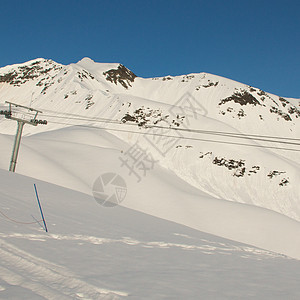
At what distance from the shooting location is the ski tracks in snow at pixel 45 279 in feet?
11.7

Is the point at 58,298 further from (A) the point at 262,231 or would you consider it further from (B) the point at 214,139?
(B) the point at 214,139

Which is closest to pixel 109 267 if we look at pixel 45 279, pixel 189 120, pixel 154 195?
pixel 45 279

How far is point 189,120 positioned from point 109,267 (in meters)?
59.6

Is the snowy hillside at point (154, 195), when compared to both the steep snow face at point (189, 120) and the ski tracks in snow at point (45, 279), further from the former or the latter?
the steep snow face at point (189, 120)

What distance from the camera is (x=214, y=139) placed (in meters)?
57.7

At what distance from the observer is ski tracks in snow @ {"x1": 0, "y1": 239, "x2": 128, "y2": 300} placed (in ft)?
11.7

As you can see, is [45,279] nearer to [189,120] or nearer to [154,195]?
[154,195]

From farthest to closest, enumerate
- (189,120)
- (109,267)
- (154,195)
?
(189,120)
(154,195)
(109,267)

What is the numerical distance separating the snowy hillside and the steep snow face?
0.32m

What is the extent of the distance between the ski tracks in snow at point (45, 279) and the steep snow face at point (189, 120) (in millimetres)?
17752

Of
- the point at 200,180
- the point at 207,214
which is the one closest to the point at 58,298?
the point at 207,214

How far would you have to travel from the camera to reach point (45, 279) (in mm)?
3904

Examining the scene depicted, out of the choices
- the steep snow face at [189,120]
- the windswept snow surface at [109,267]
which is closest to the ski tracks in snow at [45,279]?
the windswept snow surface at [109,267]

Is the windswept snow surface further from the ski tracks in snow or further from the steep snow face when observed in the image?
the steep snow face
